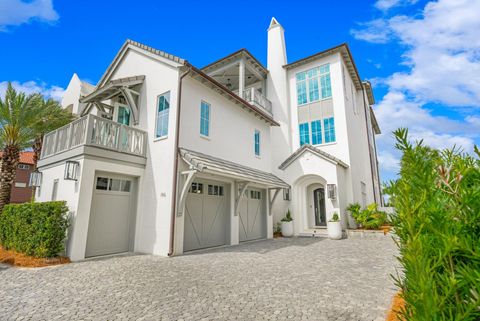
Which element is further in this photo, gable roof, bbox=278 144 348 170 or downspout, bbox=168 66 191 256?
gable roof, bbox=278 144 348 170

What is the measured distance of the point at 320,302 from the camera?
435cm

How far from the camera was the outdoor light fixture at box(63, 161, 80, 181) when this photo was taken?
310 inches

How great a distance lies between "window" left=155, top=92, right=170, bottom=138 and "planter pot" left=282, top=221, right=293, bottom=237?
8723mm

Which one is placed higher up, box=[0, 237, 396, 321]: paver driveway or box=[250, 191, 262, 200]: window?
box=[250, 191, 262, 200]: window

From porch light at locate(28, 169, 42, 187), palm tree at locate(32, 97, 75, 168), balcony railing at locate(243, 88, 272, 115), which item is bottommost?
porch light at locate(28, 169, 42, 187)

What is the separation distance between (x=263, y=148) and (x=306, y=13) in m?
7.40

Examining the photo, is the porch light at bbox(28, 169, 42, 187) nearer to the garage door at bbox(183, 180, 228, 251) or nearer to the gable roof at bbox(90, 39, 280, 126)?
the gable roof at bbox(90, 39, 280, 126)

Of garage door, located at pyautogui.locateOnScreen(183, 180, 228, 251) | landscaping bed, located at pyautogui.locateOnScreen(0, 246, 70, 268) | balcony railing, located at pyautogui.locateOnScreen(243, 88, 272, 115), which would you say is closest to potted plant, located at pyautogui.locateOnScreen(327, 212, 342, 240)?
garage door, located at pyautogui.locateOnScreen(183, 180, 228, 251)

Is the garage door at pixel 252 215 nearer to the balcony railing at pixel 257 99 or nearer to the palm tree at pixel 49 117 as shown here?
the balcony railing at pixel 257 99

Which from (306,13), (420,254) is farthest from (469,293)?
(306,13)

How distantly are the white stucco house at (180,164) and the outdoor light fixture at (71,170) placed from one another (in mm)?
28

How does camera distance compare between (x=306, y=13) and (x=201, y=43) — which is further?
(x=201, y=43)

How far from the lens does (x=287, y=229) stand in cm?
1421

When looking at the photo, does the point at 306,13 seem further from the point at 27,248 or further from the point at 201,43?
the point at 27,248
